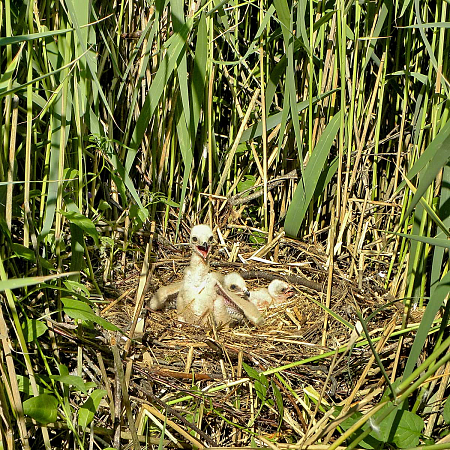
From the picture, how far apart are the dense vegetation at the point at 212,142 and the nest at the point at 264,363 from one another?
0.54 ft

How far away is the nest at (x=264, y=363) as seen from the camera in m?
2.45

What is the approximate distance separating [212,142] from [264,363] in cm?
115

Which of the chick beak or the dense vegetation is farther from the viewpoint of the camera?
the chick beak

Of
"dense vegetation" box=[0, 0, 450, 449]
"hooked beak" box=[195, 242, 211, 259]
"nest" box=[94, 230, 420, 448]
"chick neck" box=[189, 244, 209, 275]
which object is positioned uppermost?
"dense vegetation" box=[0, 0, 450, 449]

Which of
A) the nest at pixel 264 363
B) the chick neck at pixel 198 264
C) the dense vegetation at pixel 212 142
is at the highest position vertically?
the dense vegetation at pixel 212 142

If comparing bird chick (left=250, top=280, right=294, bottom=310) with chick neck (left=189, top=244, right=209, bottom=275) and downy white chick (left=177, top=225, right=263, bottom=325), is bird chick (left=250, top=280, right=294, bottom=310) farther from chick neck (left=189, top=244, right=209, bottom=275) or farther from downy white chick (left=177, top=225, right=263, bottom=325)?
chick neck (left=189, top=244, right=209, bottom=275)

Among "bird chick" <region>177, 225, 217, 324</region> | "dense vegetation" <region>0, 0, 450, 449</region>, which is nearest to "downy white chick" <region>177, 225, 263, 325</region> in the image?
"bird chick" <region>177, 225, 217, 324</region>

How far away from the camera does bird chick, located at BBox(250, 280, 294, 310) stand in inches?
134

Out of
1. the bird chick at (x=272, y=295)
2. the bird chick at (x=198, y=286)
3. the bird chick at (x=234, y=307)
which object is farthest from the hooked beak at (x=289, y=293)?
the bird chick at (x=198, y=286)

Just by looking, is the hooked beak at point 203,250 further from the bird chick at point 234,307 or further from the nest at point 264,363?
the nest at point 264,363

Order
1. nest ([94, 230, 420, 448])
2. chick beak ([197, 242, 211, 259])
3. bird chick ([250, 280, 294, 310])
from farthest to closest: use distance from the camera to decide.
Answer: bird chick ([250, 280, 294, 310]), chick beak ([197, 242, 211, 259]), nest ([94, 230, 420, 448])

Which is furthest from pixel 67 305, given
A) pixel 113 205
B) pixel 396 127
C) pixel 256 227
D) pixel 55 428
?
pixel 396 127

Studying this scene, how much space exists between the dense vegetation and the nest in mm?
165

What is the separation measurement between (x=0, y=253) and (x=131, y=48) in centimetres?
132
